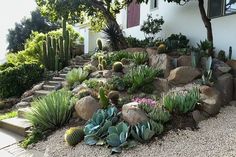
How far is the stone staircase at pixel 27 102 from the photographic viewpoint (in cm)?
780

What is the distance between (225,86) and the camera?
7.64 m

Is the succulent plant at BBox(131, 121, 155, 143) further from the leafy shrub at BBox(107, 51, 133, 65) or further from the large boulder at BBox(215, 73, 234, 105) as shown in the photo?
the leafy shrub at BBox(107, 51, 133, 65)

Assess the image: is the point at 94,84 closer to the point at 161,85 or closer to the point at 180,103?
the point at 161,85

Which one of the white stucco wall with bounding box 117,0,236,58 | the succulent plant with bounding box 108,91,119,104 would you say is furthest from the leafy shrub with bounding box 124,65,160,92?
the white stucco wall with bounding box 117,0,236,58

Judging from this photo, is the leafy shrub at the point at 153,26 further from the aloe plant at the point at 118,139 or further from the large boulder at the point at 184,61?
the aloe plant at the point at 118,139

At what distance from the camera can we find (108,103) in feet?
23.0

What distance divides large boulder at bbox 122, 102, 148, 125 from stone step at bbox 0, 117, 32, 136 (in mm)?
2926

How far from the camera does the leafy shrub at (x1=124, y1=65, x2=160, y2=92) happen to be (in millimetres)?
7988

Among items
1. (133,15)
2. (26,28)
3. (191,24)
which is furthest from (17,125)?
(26,28)

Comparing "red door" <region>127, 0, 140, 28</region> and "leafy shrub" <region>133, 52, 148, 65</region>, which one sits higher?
"red door" <region>127, 0, 140, 28</region>

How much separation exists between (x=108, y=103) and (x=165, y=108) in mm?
1455

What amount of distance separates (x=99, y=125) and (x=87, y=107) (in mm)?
991

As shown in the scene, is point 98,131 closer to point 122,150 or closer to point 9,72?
point 122,150

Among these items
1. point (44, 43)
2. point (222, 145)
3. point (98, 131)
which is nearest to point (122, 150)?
point (98, 131)
